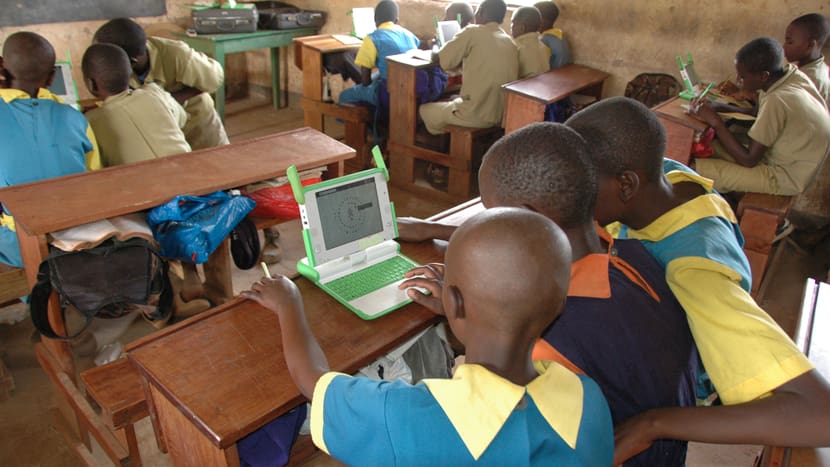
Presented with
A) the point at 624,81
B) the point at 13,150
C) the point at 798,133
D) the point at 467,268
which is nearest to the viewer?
the point at 467,268

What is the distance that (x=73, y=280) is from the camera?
5.74ft

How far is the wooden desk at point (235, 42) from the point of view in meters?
4.92

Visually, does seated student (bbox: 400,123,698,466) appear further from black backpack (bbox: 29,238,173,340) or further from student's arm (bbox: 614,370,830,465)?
black backpack (bbox: 29,238,173,340)

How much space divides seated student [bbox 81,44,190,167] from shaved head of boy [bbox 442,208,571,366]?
6.26 ft

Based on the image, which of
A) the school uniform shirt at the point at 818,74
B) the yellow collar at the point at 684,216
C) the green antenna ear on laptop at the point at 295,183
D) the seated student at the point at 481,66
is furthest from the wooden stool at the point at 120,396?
the school uniform shirt at the point at 818,74

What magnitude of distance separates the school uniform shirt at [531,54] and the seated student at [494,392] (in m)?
3.30

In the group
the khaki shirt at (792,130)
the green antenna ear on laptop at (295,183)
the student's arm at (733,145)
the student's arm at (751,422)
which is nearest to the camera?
the student's arm at (751,422)

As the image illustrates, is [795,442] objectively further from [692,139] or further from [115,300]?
[692,139]

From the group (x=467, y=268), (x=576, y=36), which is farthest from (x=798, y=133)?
(x=467, y=268)

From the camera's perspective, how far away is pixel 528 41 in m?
3.91

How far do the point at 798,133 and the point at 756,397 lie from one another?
2.15 meters

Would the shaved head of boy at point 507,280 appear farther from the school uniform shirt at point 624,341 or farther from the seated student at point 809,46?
the seated student at point 809,46

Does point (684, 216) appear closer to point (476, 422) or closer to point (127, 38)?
point (476, 422)

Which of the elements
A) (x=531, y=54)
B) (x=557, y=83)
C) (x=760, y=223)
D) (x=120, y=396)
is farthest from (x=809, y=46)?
(x=120, y=396)
